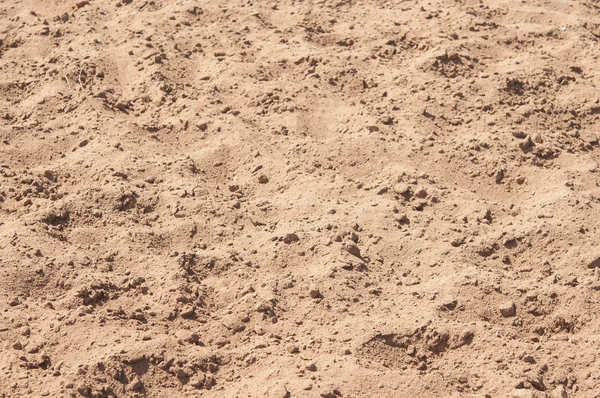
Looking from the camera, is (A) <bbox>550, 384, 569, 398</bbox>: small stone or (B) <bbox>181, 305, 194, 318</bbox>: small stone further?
(B) <bbox>181, 305, 194, 318</bbox>: small stone

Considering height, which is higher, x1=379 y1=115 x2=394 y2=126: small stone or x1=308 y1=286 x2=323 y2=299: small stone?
x1=379 y1=115 x2=394 y2=126: small stone

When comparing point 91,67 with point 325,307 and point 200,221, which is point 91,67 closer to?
point 200,221

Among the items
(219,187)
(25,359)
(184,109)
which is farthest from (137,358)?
(184,109)

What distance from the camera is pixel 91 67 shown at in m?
4.50

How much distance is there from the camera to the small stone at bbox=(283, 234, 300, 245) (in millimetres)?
3555

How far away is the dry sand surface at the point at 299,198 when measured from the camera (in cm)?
310

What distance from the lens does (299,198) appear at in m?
3.79

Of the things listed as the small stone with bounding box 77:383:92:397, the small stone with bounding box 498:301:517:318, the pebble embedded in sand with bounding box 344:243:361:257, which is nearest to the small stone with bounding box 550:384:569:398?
the small stone with bounding box 498:301:517:318

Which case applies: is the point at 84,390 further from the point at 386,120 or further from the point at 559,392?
the point at 386,120

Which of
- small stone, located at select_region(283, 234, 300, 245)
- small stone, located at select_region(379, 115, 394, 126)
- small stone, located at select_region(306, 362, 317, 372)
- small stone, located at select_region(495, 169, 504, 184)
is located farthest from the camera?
small stone, located at select_region(379, 115, 394, 126)

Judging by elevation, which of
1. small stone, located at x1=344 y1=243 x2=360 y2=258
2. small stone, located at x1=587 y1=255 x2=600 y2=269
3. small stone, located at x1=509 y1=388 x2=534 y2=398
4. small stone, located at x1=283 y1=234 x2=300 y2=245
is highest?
small stone, located at x1=283 y1=234 x2=300 y2=245

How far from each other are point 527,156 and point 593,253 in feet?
2.08

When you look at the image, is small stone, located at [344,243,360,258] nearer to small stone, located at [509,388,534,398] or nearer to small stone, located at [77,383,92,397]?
small stone, located at [509,388,534,398]

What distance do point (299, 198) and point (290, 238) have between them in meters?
0.28
